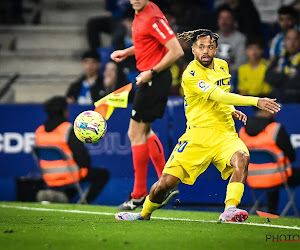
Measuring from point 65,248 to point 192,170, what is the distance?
2.11m

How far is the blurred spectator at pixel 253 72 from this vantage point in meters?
12.4

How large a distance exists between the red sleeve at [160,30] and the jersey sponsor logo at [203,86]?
1339mm

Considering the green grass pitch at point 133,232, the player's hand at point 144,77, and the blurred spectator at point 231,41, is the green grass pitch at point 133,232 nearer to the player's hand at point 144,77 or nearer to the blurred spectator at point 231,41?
the player's hand at point 144,77

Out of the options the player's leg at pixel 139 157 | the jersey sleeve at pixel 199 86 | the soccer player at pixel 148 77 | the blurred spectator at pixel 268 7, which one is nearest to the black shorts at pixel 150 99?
the soccer player at pixel 148 77

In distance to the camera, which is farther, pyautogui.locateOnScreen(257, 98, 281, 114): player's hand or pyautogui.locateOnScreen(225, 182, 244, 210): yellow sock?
pyautogui.locateOnScreen(225, 182, 244, 210): yellow sock

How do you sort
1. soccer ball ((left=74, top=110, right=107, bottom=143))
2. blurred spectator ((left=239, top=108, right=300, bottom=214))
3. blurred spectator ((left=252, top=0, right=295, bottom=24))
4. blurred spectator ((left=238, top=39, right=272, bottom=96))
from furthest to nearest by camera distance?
blurred spectator ((left=252, top=0, right=295, bottom=24)), blurred spectator ((left=238, top=39, right=272, bottom=96)), blurred spectator ((left=239, top=108, right=300, bottom=214)), soccer ball ((left=74, top=110, right=107, bottom=143))

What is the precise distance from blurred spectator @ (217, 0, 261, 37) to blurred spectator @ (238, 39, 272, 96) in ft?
3.42

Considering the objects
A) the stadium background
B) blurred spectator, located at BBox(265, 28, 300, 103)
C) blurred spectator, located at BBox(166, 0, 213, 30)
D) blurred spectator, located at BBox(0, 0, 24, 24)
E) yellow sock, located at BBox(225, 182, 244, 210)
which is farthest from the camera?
blurred spectator, located at BBox(0, 0, 24, 24)

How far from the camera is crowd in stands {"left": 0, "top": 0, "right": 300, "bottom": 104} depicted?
11.9m

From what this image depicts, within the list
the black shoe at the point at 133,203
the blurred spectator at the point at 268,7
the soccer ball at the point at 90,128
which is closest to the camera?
the soccer ball at the point at 90,128

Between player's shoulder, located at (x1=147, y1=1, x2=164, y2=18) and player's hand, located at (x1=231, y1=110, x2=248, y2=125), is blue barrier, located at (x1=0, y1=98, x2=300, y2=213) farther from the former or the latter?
player's hand, located at (x1=231, y1=110, x2=248, y2=125)

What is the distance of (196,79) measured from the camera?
288 inches

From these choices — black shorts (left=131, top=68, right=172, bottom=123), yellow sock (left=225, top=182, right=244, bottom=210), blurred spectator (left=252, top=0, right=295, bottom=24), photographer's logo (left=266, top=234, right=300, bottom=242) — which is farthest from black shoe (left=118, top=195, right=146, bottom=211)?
blurred spectator (left=252, top=0, right=295, bottom=24)

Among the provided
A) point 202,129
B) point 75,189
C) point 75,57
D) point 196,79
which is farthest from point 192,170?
point 75,57
